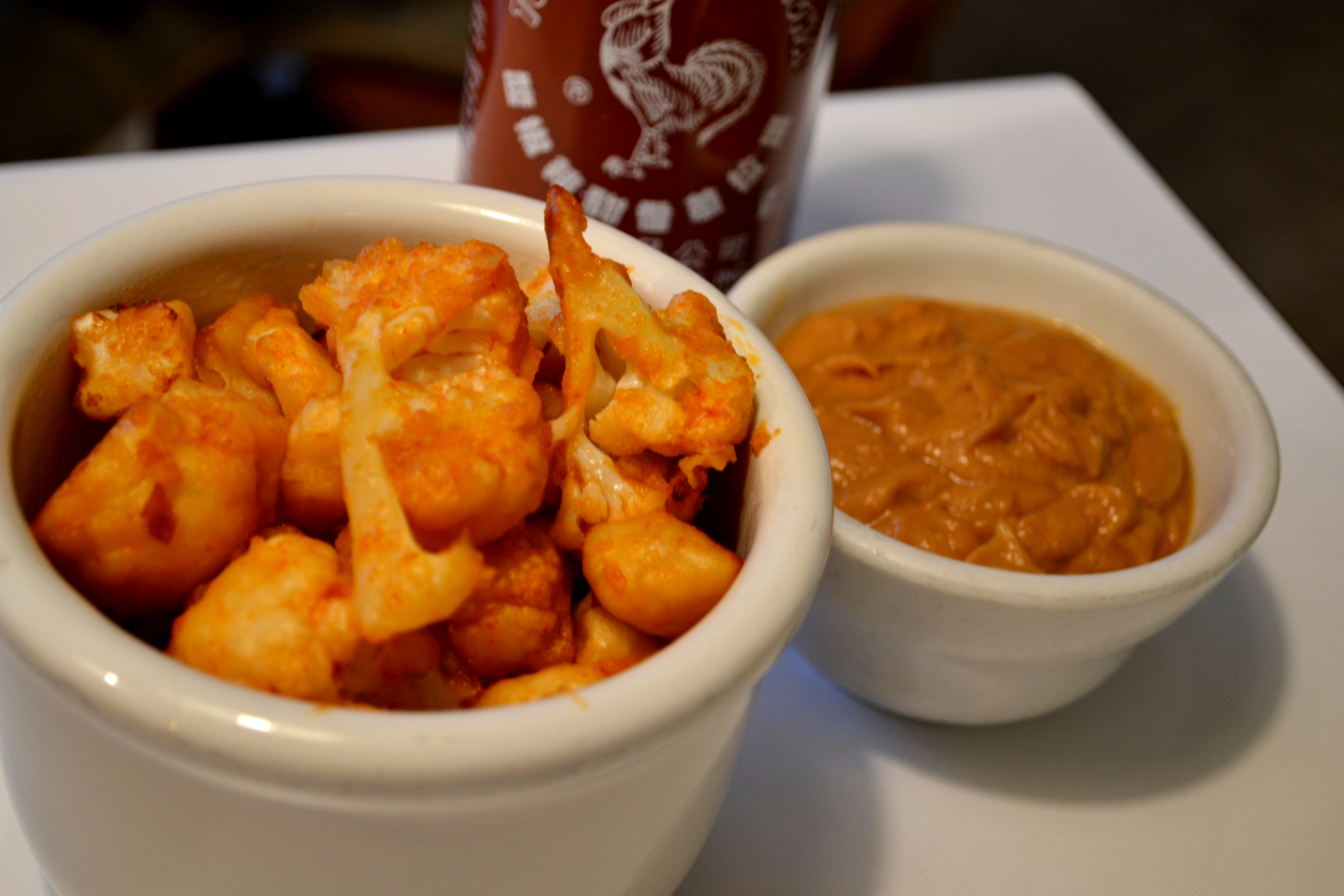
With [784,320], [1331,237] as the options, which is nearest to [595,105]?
[784,320]

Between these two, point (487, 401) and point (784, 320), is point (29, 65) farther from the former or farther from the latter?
point (487, 401)

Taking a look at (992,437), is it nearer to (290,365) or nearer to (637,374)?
(637,374)

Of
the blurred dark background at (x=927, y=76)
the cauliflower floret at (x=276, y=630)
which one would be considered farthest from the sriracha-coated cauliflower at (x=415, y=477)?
the blurred dark background at (x=927, y=76)

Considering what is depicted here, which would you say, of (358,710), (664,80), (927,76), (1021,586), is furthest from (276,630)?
(927,76)

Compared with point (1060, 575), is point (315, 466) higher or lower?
higher

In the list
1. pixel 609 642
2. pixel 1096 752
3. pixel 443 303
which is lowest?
pixel 1096 752

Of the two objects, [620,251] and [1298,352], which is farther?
[1298,352]
